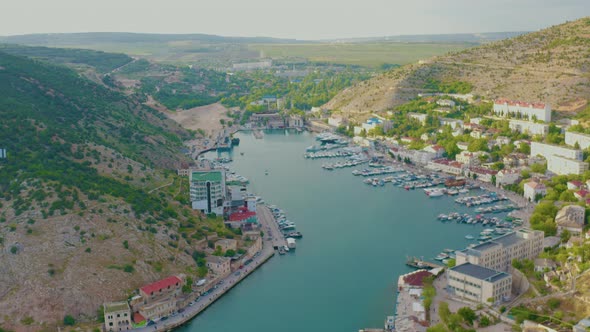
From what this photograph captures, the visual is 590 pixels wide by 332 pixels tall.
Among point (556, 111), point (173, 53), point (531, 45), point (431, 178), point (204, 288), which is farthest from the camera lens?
point (173, 53)

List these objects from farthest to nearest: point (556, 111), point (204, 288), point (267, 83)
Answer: point (267, 83) < point (556, 111) < point (204, 288)

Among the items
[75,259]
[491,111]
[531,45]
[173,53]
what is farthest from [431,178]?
[173,53]

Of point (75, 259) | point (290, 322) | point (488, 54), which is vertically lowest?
point (290, 322)

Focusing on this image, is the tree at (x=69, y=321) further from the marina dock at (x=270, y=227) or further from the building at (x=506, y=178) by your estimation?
the building at (x=506, y=178)

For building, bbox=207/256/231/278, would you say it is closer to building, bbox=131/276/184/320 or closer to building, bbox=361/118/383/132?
building, bbox=131/276/184/320

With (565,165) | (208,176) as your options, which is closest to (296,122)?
(565,165)

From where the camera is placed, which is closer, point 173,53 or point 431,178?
point 431,178

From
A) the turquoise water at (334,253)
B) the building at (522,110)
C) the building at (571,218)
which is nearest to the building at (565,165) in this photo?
the turquoise water at (334,253)

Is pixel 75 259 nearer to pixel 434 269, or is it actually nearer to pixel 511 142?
pixel 434 269

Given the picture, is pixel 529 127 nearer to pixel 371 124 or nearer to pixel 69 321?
pixel 371 124
